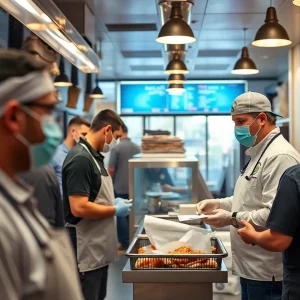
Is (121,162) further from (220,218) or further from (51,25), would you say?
(220,218)

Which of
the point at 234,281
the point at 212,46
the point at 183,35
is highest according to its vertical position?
the point at 212,46

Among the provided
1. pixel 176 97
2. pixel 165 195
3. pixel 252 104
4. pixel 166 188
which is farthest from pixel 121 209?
pixel 176 97

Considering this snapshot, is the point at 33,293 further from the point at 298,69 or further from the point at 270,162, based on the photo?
the point at 298,69

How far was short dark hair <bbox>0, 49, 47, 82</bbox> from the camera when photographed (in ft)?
3.54

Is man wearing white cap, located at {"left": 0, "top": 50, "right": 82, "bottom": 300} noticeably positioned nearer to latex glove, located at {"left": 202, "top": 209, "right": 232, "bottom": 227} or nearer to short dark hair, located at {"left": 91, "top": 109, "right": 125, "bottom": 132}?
latex glove, located at {"left": 202, "top": 209, "right": 232, "bottom": 227}

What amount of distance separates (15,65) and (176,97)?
923 cm

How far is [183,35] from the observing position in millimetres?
3332

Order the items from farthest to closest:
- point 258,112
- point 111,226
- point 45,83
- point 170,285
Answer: point 111,226 → point 258,112 → point 170,285 → point 45,83

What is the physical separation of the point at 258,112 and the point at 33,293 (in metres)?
1.96

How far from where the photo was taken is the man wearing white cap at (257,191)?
251 centimetres

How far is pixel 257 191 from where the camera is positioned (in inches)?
102

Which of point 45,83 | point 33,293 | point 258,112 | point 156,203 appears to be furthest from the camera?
point 156,203

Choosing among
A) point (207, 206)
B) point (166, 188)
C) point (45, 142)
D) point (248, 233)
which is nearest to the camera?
point (45, 142)

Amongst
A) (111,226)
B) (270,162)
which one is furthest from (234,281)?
(270,162)
